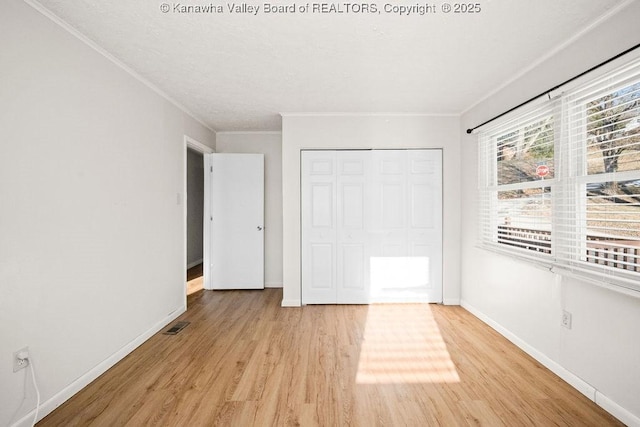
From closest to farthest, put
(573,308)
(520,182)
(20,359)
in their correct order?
1. (20,359)
2. (573,308)
3. (520,182)

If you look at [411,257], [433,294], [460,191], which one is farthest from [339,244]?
[460,191]

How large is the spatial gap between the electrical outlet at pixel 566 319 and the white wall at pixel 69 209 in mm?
3489

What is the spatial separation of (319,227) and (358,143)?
119 centimetres

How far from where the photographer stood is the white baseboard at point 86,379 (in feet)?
6.27

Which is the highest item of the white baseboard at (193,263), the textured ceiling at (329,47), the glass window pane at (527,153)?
the textured ceiling at (329,47)

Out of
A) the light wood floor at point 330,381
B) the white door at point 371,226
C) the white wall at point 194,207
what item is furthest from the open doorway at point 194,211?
the light wood floor at point 330,381

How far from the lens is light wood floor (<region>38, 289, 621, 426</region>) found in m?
1.93

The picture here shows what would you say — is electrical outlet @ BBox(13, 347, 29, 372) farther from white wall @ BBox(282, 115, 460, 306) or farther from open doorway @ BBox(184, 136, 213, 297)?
open doorway @ BBox(184, 136, 213, 297)

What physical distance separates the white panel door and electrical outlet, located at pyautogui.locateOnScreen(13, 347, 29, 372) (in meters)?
2.73

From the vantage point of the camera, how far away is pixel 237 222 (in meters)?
4.82

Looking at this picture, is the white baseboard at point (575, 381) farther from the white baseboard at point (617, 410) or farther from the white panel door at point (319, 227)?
the white panel door at point (319, 227)

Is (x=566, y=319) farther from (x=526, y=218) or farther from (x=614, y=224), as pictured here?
(x=526, y=218)

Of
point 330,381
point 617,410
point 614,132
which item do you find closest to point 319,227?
point 330,381

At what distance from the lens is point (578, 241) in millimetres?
2264
